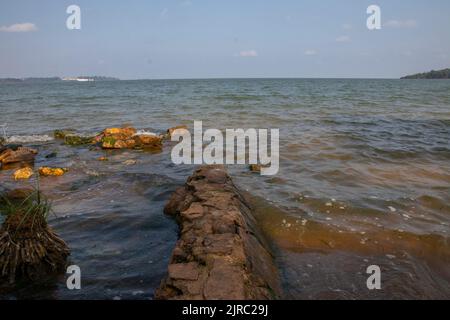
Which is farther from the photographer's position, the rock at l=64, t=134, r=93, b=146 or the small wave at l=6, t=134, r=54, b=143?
the small wave at l=6, t=134, r=54, b=143

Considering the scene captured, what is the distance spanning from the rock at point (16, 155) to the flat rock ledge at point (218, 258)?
6.74 meters

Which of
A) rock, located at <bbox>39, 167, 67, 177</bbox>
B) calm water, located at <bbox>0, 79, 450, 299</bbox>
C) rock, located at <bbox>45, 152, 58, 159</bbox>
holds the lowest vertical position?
calm water, located at <bbox>0, 79, 450, 299</bbox>

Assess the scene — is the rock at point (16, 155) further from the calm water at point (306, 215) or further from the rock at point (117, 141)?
the rock at point (117, 141)

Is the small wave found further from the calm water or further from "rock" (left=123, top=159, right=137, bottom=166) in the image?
"rock" (left=123, top=159, right=137, bottom=166)

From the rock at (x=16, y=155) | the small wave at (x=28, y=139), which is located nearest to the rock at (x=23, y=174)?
the rock at (x=16, y=155)

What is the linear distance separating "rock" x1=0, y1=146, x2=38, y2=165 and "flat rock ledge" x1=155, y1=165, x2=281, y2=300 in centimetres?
674

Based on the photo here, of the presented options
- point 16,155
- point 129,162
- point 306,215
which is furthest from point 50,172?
point 306,215

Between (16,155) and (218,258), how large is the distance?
8.52 m

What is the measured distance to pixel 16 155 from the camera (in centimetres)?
976

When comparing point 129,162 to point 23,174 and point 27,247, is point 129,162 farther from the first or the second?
point 27,247

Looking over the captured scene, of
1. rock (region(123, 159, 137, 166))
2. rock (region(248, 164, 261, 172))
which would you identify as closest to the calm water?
rock (region(123, 159, 137, 166))

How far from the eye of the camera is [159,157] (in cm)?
1039

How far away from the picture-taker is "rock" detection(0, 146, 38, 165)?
9617 mm

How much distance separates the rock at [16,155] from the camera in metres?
9.62
